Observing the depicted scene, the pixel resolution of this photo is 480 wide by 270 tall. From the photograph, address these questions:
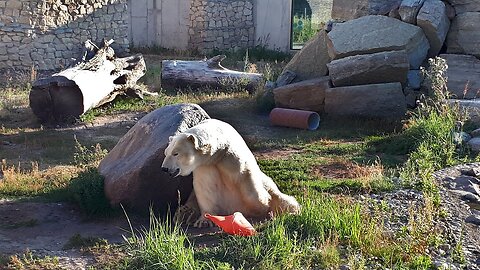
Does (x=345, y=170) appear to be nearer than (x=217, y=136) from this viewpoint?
No

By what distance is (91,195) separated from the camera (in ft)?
22.9

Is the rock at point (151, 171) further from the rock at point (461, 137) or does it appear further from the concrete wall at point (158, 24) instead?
the concrete wall at point (158, 24)

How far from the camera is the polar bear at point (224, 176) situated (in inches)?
241

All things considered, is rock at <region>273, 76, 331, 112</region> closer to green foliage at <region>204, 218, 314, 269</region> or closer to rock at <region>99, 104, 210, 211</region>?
rock at <region>99, 104, 210, 211</region>

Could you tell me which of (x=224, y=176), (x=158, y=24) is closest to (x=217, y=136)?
(x=224, y=176)

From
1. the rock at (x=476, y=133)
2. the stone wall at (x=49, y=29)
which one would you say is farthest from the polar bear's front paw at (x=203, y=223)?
the stone wall at (x=49, y=29)

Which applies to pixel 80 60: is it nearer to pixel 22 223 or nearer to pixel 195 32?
pixel 22 223

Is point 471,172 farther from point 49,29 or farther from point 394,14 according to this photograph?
point 49,29

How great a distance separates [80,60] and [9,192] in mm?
5417

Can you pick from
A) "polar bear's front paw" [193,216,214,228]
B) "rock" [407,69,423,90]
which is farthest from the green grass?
"rock" [407,69,423,90]

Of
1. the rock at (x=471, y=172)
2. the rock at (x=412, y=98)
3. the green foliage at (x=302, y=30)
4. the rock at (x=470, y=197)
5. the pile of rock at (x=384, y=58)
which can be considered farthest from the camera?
the green foliage at (x=302, y=30)

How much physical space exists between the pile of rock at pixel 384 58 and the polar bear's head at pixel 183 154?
587 cm

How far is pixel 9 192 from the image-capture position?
770 centimetres

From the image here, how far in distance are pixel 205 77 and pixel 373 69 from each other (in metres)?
3.62
